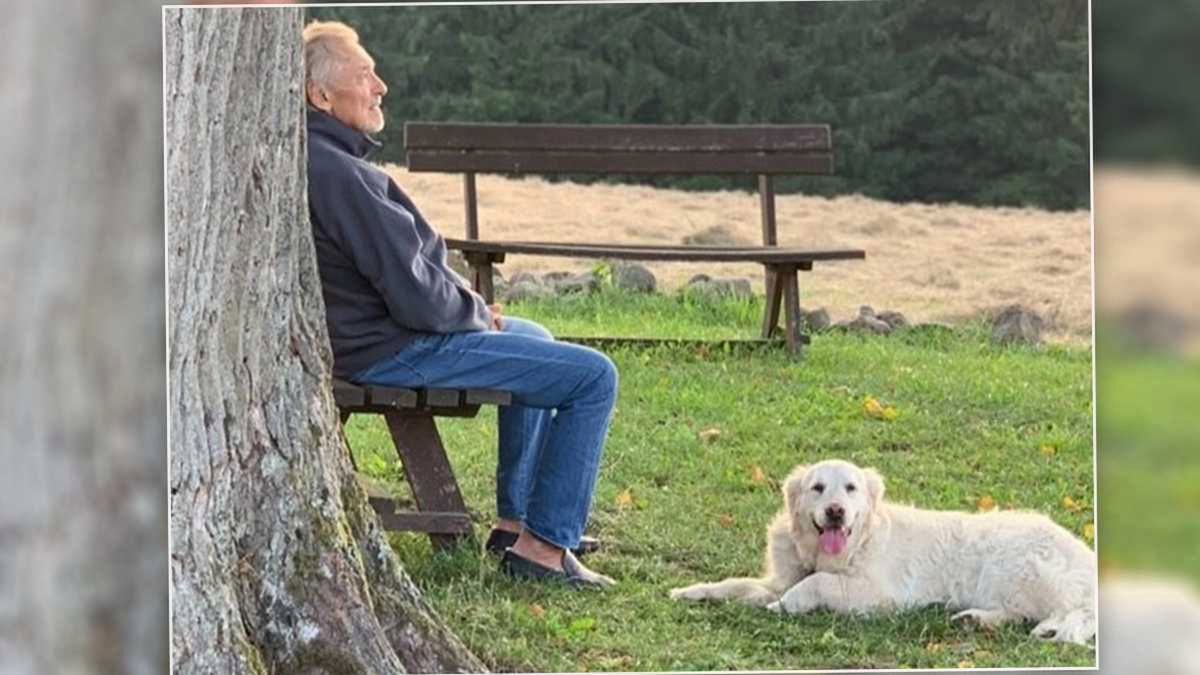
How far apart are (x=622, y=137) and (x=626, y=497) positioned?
88cm

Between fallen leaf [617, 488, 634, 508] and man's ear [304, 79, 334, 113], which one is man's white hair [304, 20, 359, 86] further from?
fallen leaf [617, 488, 634, 508]

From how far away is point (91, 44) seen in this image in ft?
21.7

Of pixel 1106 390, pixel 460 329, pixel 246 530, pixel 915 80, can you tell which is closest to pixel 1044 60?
pixel 915 80

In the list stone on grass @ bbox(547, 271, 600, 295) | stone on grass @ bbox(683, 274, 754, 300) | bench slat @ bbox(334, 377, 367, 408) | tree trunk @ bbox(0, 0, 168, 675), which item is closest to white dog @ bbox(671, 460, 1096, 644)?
stone on grass @ bbox(683, 274, 754, 300)

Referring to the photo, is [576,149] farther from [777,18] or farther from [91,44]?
[91,44]

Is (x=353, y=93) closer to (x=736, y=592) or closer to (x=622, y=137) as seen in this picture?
(x=622, y=137)

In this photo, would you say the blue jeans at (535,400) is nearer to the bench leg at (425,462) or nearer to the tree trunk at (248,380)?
the bench leg at (425,462)

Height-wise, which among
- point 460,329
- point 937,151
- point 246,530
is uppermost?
point 937,151

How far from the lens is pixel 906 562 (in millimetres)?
6770

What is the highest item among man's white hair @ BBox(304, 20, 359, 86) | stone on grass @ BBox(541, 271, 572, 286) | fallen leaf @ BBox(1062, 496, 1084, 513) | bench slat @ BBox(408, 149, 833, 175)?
man's white hair @ BBox(304, 20, 359, 86)

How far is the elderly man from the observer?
261 inches

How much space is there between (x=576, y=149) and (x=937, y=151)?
0.88 metres

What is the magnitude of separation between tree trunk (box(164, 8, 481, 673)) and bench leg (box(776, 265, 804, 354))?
1163 mm

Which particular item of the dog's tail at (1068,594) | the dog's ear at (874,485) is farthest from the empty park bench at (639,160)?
the dog's tail at (1068,594)
